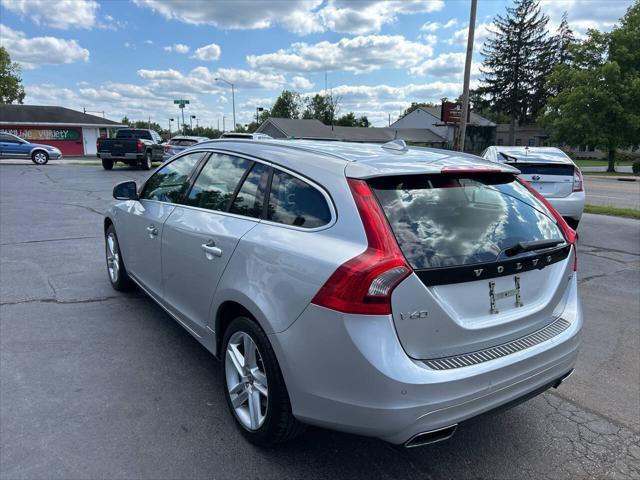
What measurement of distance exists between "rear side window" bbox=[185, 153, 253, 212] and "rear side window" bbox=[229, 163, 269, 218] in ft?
0.30

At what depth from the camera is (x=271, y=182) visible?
2816 millimetres

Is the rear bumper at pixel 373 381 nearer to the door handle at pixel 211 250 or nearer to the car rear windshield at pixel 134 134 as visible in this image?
the door handle at pixel 211 250

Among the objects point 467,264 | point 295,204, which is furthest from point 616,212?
point 295,204

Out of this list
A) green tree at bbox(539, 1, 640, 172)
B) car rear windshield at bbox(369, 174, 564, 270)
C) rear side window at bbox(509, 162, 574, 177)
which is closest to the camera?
car rear windshield at bbox(369, 174, 564, 270)

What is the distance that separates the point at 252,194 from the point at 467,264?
1.37 metres

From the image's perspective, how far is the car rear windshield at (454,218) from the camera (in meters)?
Answer: 2.23

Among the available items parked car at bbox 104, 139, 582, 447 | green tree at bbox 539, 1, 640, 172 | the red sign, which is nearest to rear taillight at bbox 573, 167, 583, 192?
parked car at bbox 104, 139, 582, 447

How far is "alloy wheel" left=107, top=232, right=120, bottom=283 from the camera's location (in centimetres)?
507

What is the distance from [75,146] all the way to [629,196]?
48222 mm

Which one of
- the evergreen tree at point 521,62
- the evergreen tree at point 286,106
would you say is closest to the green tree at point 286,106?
the evergreen tree at point 286,106

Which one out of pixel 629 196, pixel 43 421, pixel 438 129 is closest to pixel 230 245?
pixel 43 421

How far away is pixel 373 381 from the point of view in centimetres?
204

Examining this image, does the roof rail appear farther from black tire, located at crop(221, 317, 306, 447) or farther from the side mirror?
the side mirror

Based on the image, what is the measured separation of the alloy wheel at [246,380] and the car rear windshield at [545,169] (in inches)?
281
